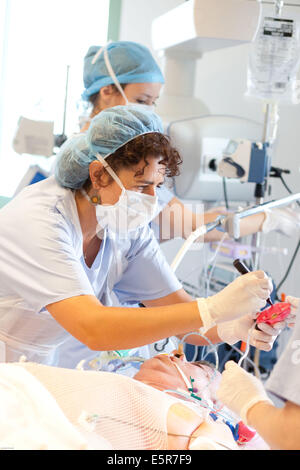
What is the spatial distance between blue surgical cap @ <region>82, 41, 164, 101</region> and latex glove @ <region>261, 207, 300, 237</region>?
2.46 feet

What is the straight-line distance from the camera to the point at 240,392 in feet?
3.51

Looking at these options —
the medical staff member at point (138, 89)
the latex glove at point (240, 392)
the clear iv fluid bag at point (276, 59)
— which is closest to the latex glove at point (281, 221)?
the medical staff member at point (138, 89)

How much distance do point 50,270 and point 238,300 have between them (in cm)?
48

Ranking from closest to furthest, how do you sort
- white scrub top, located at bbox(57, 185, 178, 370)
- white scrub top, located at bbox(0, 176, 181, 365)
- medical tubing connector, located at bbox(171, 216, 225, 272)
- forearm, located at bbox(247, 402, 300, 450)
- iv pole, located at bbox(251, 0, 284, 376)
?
forearm, located at bbox(247, 402, 300, 450)
white scrub top, located at bbox(0, 176, 181, 365)
medical tubing connector, located at bbox(171, 216, 225, 272)
white scrub top, located at bbox(57, 185, 178, 370)
iv pole, located at bbox(251, 0, 284, 376)

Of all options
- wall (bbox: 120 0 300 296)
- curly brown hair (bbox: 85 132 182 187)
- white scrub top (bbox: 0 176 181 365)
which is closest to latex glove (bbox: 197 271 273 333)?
white scrub top (bbox: 0 176 181 365)

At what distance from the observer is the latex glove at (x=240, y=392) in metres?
1.03

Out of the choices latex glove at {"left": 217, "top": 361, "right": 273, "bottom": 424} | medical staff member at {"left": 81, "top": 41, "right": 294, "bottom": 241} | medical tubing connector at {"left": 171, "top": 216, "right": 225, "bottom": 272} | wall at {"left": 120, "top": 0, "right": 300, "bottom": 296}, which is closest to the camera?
latex glove at {"left": 217, "top": 361, "right": 273, "bottom": 424}

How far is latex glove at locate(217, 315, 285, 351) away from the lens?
4.55 ft

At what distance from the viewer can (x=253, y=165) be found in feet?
8.11

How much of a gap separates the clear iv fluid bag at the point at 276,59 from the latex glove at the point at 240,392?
1605mm

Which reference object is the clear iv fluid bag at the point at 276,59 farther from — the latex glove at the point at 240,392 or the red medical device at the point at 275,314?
the latex glove at the point at 240,392

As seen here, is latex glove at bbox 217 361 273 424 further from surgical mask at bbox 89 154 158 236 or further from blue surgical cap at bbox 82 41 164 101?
blue surgical cap at bbox 82 41 164 101

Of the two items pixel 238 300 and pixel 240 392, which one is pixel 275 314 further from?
pixel 240 392

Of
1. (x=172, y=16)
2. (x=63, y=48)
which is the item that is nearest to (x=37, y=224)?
(x=172, y=16)
